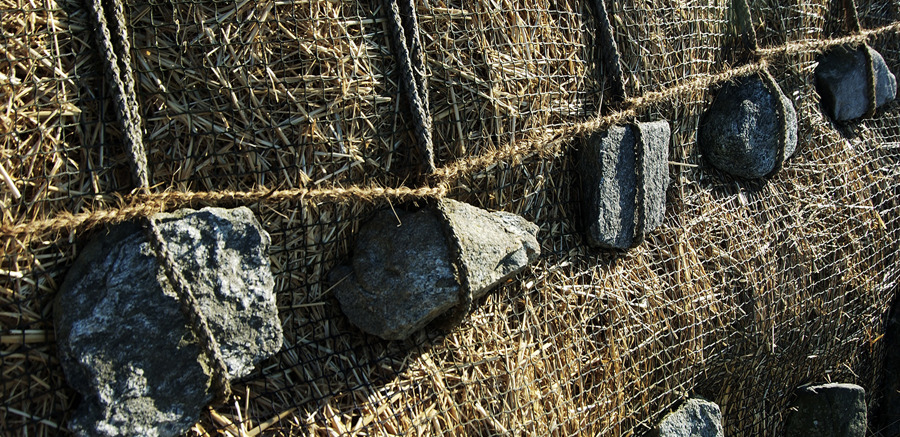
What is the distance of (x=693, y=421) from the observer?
338 cm

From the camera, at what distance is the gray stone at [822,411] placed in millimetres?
4105

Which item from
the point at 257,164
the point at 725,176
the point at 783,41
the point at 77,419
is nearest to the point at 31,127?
the point at 257,164

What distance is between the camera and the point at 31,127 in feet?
7.15

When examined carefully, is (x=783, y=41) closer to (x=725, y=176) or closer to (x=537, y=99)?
(x=725, y=176)

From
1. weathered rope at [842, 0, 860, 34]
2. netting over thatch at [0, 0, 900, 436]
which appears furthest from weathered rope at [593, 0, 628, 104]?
weathered rope at [842, 0, 860, 34]

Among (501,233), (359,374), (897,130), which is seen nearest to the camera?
(359,374)

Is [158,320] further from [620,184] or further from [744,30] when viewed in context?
[744,30]

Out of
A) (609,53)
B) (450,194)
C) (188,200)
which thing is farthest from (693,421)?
(188,200)

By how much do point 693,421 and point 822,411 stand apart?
4.25 feet

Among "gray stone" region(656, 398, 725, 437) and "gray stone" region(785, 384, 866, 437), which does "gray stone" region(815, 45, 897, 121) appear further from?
"gray stone" region(656, 398, 725, 437)

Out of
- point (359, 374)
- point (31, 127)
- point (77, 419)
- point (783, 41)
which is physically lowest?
point (359, 374)

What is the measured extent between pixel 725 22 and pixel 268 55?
273 centimetres

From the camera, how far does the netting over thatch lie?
2.21 meters

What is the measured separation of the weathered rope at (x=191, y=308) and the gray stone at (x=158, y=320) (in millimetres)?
15
